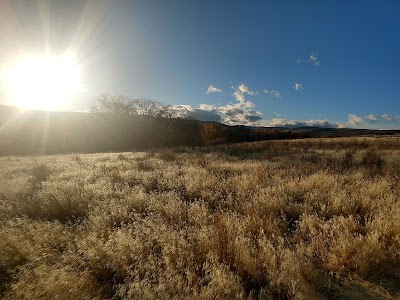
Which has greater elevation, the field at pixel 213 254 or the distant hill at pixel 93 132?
the field at pixel 213 254

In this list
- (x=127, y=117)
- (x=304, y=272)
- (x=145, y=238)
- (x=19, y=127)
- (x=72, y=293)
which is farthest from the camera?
(x=127, y=117)

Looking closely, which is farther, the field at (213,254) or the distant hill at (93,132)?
the distant hill at (93,132)

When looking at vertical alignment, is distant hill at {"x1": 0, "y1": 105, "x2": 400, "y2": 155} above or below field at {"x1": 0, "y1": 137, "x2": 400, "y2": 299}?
below

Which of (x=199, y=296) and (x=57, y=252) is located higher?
(x=199, y=296)

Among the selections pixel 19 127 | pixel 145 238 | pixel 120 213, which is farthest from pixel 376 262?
pixel 19 127

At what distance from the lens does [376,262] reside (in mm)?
3482

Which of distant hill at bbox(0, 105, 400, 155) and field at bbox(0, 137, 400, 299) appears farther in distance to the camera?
distant hill at bbox(0, 105, 400, 155)

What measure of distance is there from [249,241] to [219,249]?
487 mm

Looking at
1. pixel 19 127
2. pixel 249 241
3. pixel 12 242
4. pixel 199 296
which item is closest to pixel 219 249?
pixel 249 241

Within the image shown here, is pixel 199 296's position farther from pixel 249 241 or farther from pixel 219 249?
pixel 249 241

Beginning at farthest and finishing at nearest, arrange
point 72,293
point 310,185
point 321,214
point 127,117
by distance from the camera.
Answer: point 127,117
point 310,185
point 321,214
point 72,293

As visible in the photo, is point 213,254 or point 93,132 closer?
point 213,254

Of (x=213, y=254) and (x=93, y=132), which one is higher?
(x=213, y=254)

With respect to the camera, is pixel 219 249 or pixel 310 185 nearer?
pixel 219 249
